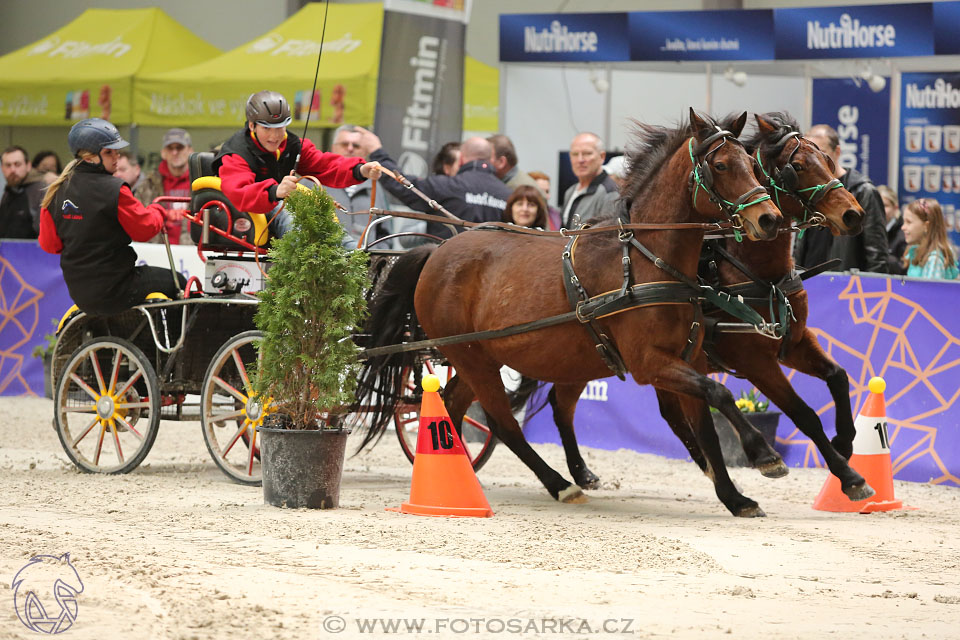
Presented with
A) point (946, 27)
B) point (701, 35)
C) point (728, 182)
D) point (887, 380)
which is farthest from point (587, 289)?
point (701, 35)

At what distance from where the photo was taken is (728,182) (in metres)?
6.44

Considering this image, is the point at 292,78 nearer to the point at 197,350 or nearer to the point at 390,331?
the point at 197,350

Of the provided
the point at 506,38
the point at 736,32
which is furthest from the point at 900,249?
the point at 506,38

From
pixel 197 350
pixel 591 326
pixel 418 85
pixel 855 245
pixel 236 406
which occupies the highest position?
pixel 418 85

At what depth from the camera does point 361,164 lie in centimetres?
805

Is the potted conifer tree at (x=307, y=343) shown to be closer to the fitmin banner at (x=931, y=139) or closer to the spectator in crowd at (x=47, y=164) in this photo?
the spectator in crowd at (x=47, y=164)

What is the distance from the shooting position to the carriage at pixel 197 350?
25.7 feet

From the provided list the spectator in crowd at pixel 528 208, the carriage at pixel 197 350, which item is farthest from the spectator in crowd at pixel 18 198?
the spectator in crowd at pixel 528 208

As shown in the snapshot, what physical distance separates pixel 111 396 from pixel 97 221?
3.58 feet

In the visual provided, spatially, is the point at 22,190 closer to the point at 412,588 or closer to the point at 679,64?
the point at 679,64

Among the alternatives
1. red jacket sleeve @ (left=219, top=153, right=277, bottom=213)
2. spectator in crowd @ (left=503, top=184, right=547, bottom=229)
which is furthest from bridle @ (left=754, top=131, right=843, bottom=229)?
red jacket sleeve @ (left=219, top=153, right=277, bottom=213)

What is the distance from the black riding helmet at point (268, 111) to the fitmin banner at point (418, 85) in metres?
3.61

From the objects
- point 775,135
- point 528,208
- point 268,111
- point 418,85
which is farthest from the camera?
point 418,85

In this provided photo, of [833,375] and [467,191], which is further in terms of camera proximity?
[467,191]
